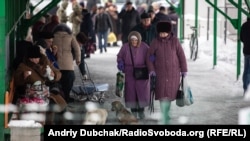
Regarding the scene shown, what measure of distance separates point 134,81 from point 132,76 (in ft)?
0.27

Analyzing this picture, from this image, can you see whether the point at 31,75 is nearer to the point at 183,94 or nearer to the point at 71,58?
the point at 183,94

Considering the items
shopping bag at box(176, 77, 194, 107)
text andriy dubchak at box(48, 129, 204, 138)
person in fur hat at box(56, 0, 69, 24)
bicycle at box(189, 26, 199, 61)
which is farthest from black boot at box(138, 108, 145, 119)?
person in fur hat at box(56, 0, 69, 24)

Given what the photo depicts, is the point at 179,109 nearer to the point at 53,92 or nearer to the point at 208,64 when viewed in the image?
the point at 53,92

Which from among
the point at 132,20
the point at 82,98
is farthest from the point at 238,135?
the point at 132,20

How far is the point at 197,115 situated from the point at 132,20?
1153 cm

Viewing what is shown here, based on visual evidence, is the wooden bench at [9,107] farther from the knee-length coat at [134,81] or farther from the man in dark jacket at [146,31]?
the man in dark jacket at [146,31]

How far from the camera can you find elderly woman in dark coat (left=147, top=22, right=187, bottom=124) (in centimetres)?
1184

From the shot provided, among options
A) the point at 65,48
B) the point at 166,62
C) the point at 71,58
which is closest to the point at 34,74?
the point at 166,62

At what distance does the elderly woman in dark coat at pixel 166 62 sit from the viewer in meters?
11.8

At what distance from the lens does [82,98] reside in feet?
48.5

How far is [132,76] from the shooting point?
41.0ft

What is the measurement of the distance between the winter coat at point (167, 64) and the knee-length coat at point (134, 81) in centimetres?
38

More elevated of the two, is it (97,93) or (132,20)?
(132,20)

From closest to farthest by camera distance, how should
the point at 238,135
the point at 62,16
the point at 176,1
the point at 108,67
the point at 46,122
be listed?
the point at 238,135 < the point at 46,122 < the point at 108,67 < the point at 62,16 < the point at 176,1
